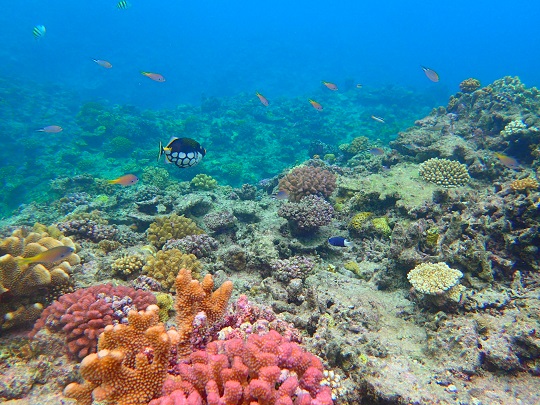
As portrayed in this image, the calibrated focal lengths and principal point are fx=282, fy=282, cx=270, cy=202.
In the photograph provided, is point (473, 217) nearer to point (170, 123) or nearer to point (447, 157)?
point (447, 157)

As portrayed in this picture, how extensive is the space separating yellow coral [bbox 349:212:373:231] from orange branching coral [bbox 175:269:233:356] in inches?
175

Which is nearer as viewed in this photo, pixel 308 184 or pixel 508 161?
pixel 508 161

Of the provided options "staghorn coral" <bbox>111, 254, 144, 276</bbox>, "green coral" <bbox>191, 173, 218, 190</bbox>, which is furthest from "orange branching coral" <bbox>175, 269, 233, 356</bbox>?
"green coral" <bbox>191, 173, 218, 190</bbox>

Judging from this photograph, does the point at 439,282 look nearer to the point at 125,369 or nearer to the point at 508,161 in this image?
the point at 125,369

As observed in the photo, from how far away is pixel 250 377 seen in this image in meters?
2.18

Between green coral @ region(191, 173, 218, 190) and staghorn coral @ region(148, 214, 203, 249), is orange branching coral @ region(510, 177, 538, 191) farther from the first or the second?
green coral @ region(191, 173, 218, 190)

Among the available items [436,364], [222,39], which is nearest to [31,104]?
[436,364]

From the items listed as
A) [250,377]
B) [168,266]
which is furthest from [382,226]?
[250,377]

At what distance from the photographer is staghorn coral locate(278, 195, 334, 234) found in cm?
620

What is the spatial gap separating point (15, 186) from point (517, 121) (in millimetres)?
22630

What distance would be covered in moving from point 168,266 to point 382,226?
4.75m

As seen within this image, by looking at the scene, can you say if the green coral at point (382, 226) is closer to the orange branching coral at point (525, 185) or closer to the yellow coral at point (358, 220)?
the yellow coral at point (358, 220)

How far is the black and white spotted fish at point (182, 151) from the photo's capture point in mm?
4195

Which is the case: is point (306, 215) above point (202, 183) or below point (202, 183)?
below
